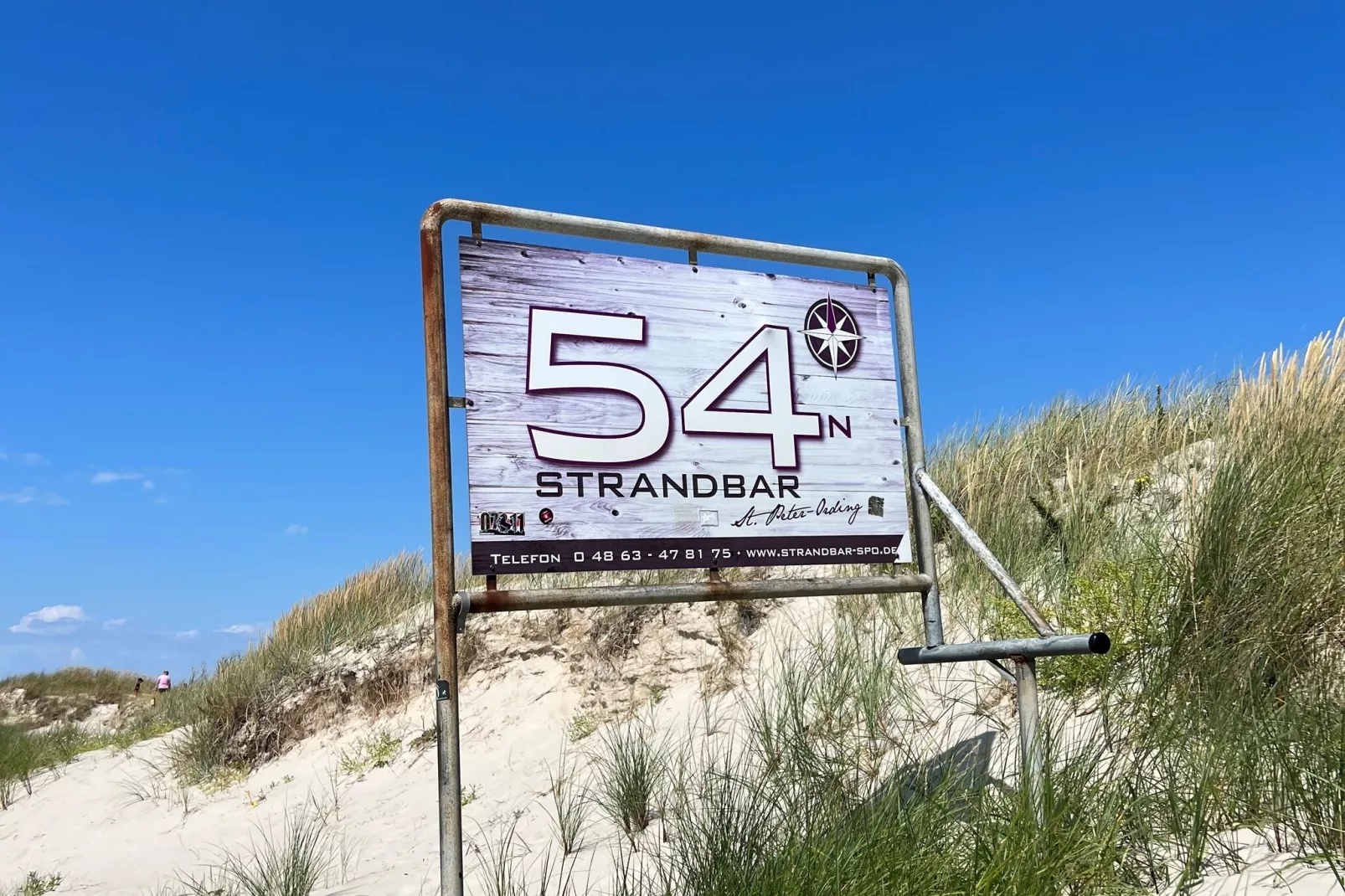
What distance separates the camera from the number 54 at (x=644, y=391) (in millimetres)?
4242

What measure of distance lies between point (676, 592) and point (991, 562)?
154 centimetres

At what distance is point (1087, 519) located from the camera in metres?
6.99

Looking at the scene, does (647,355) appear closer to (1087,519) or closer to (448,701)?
(448,701)

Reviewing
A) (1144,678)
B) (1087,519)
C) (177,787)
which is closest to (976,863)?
(1144,678)

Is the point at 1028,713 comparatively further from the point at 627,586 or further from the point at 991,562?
the point at 627,586

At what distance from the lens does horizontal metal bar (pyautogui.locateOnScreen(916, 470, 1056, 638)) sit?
424 centimetres

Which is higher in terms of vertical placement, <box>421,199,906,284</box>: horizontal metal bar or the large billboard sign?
<box>421,199,906,284</box>: horizontal metal bar

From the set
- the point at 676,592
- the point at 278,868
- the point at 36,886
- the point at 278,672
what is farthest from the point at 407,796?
the point at 676,592

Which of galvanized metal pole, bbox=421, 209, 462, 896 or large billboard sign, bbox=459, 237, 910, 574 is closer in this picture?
galvanized metal pole, bbox=421, 209, 462, 896

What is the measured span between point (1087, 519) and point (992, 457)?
1680 millimetres

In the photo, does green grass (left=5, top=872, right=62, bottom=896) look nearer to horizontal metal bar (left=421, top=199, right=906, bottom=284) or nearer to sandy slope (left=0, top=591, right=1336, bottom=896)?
sandy slope (left=0, top=591, right=1336, bottom=896)

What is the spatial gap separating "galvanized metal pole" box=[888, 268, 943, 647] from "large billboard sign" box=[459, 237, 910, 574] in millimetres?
78

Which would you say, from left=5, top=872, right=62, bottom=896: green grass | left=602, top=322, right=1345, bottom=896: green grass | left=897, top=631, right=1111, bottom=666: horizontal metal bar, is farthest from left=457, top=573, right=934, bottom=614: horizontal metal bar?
left=5, top=872, right=62, bottom=896: green grass

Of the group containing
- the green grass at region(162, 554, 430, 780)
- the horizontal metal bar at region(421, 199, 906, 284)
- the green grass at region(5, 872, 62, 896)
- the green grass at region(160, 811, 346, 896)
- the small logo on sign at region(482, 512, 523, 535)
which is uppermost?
the horizontal metal bar at region(421, 199, 906, 284)
